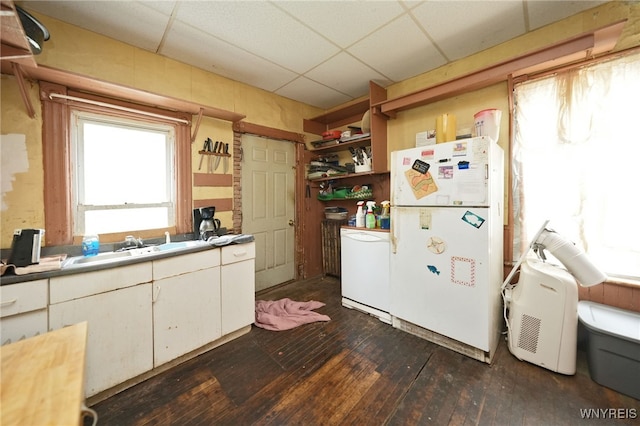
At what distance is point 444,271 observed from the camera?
2.00 m

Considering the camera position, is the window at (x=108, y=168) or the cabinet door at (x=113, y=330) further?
the window at (x=108, y=168)

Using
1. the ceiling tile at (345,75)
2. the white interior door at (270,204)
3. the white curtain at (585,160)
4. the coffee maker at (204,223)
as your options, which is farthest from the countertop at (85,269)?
the white curtain at (585,160)

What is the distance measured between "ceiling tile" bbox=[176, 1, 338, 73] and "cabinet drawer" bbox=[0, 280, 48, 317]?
6.48ft

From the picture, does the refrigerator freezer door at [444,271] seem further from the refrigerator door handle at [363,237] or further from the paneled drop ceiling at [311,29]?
the paneled drop ceiling at [311,29]

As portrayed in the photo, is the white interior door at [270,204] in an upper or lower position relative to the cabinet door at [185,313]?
upper

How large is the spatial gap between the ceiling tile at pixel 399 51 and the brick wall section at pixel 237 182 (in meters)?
1.54

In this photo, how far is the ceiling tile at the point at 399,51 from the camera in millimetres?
2025

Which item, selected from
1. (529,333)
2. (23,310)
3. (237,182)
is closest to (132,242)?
(23,310)

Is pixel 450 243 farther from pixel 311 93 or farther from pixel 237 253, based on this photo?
pixel 311 93

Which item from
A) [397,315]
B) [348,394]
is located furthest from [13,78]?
[397,315]

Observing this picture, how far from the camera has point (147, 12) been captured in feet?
5.82

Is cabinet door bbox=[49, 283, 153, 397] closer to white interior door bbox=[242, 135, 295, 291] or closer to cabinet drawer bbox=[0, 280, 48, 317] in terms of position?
cabinet drawer bbox=[0, 280, 48, 317]

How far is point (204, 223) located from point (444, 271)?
7.39ft

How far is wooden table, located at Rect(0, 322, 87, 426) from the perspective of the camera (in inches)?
25.4
